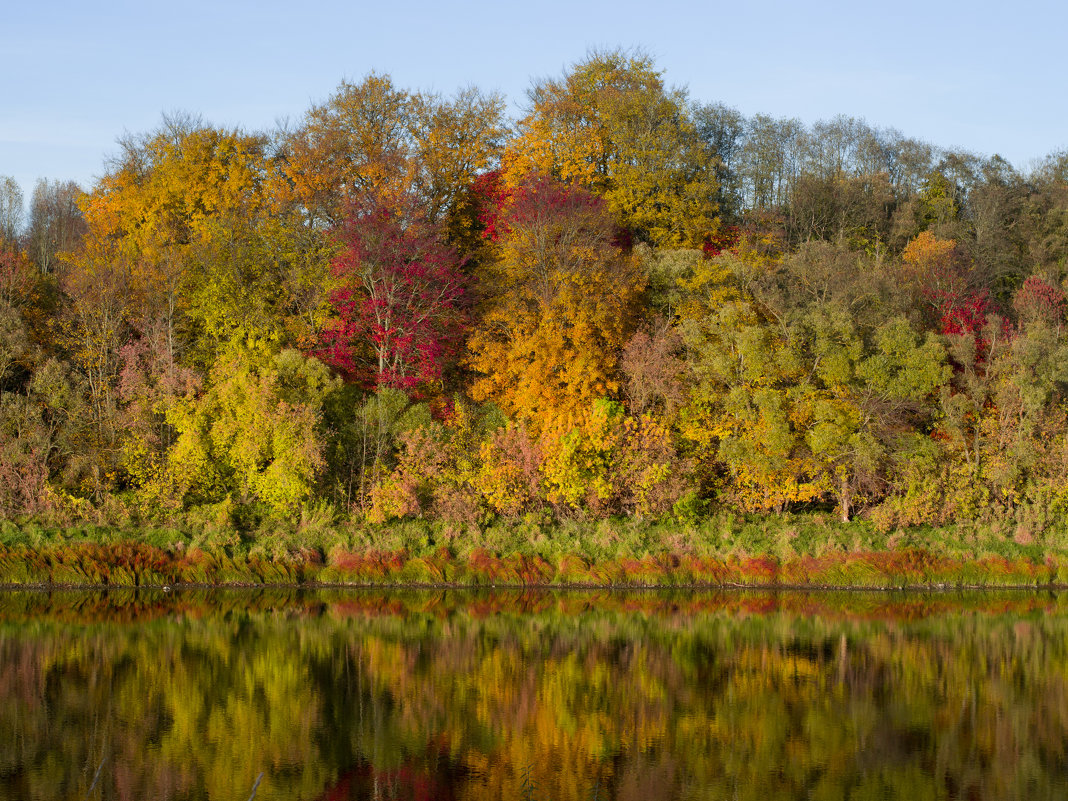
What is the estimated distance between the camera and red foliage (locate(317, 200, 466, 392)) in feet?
131

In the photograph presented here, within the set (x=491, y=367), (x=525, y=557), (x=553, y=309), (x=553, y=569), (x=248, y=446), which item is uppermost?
(x=553, y=309)

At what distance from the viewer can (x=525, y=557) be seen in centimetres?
3409

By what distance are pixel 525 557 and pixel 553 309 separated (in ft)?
32.0

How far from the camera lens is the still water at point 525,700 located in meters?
15.0

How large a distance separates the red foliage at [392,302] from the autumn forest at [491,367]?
0.13m

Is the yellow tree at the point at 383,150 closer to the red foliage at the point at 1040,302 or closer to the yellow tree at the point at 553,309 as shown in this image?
the yellow tree at the point at 553,309

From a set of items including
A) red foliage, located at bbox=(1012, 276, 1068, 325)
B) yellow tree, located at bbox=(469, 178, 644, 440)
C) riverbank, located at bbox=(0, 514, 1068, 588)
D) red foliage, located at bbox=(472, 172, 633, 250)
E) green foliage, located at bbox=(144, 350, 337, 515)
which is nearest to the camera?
riverbank, located at bbox=(0, 514, 1068, 588)

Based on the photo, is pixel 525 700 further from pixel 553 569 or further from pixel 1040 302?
pixel 1040 302

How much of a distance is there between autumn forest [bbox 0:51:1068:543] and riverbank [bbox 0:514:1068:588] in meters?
1.11

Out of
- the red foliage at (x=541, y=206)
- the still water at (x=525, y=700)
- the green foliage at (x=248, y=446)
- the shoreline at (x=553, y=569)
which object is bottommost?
the still water at (x=525, y=700)

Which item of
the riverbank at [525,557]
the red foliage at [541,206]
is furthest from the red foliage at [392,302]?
the riverbank at [525,557]

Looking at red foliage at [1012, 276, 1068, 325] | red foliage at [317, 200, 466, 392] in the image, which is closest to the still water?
red foliage at [317, 200, 466, 392]

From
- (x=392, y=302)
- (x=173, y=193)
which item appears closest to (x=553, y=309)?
(x=392, y=302)

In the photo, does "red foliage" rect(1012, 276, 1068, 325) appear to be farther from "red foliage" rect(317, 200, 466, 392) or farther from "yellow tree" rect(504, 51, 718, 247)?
"red foliage" rect(317, 200, 466, 392)
